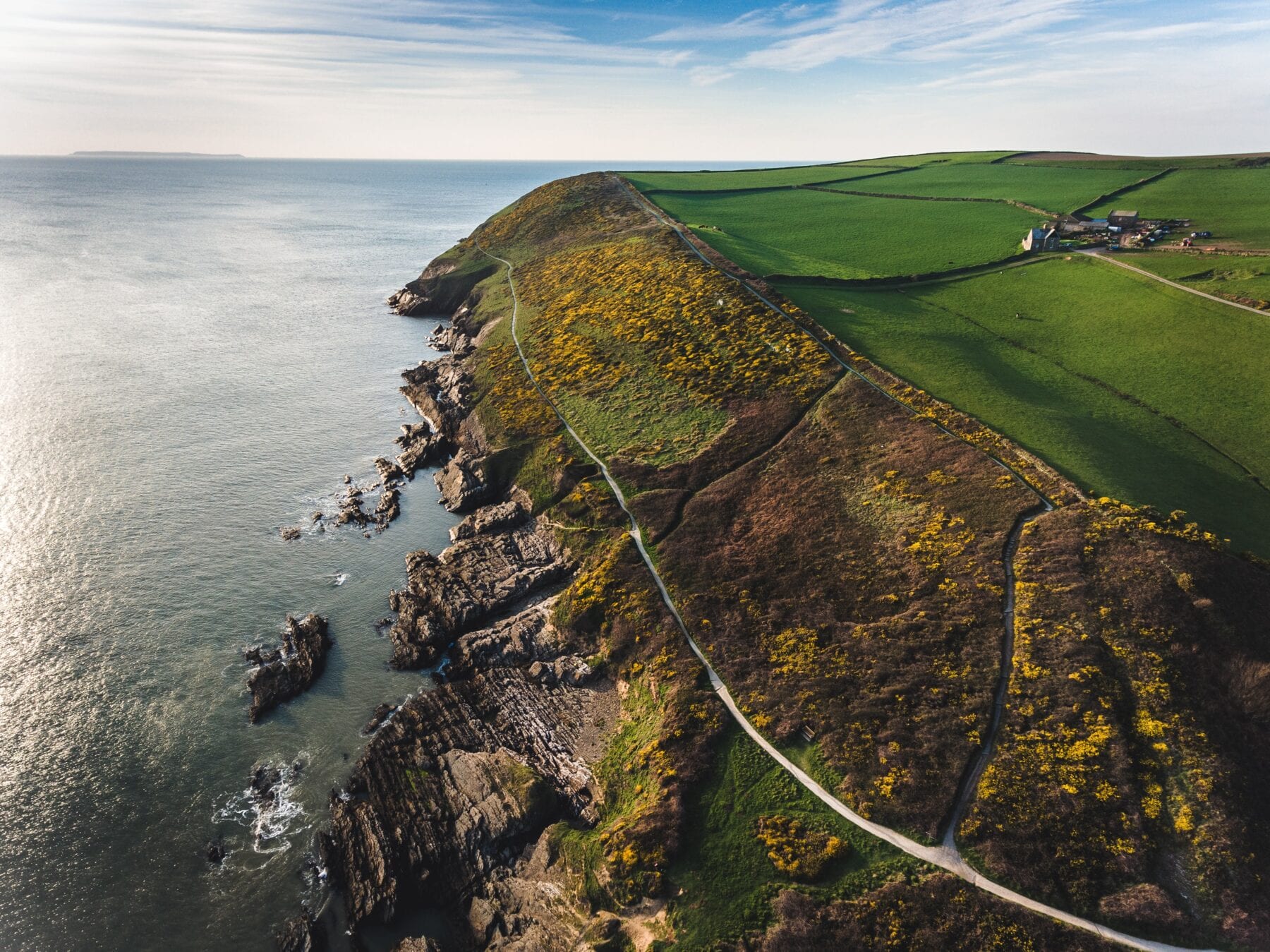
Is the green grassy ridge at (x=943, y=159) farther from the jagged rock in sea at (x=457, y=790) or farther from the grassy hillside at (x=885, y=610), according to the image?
the jagged rock in sea at (x=457, y=790)

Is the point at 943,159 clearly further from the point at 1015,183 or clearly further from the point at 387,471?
the point at 387,471

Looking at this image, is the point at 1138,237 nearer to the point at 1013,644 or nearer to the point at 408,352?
the point at 1013,644

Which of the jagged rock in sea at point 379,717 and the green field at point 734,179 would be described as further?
the green field at point 734,179

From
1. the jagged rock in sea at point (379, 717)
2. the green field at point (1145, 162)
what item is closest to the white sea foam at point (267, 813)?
the jagged rock in sea at point (379, 717)

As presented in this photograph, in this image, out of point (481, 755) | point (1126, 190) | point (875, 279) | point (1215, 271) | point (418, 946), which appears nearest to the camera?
point (418, 946)

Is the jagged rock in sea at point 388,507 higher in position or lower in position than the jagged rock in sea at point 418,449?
lower

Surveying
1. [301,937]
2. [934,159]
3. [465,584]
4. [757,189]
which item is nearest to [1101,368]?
[465,584]
